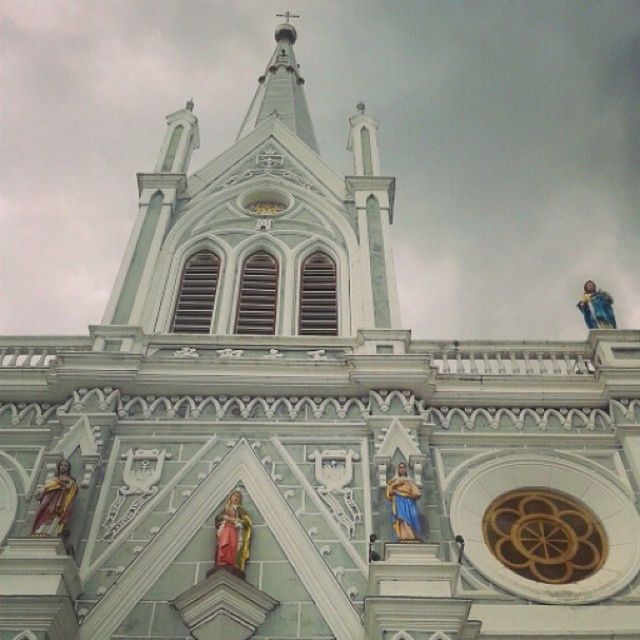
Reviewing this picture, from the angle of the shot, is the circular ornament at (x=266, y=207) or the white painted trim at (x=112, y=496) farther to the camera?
the circular ornament at (x=266, y=207)

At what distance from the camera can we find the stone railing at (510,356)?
15148 millimetres

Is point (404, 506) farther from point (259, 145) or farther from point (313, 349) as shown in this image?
point (259, 145)

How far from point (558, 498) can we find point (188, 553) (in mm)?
5045

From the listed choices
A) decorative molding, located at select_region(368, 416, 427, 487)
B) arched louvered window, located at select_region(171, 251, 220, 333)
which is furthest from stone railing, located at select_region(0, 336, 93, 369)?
decorative molding, located at select_region(368, 416, 427, 487)

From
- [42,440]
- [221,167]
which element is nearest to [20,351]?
[42,440]

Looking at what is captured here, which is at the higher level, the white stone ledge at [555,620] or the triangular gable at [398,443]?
the triangular gable at [398,443]

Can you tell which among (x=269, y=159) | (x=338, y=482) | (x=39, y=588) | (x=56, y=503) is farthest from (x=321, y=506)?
(x=269, y=159)

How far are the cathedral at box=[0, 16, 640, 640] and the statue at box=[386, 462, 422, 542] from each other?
0.12ft

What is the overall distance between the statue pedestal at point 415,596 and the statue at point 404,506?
0.32m

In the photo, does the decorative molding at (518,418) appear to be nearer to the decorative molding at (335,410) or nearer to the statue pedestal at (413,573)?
the decorative molding at (335,410)

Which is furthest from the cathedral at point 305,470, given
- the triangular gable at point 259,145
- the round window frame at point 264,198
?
the triangular gable at point 259,145

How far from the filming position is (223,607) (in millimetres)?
10984

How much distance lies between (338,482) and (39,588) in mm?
4056

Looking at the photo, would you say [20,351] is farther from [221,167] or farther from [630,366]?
[630,366]
